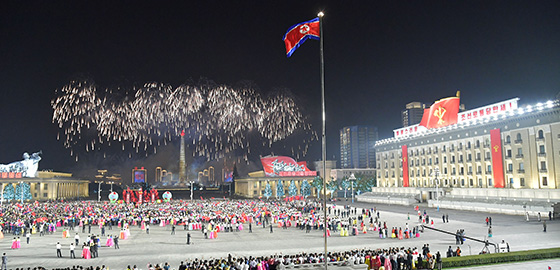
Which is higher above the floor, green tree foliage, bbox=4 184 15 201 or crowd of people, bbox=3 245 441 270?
green tree foliage, bbox=4 184 15 201

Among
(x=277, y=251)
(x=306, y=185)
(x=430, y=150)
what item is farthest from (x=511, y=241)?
(x=306, y=185)

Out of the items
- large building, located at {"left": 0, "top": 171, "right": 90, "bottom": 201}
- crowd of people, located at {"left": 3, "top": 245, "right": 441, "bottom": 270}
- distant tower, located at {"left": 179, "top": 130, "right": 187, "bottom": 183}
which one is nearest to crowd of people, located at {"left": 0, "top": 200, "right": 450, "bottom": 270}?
crowd of people, located at {"left": 3, "top": 245, "right": 441, "bottom": 270}

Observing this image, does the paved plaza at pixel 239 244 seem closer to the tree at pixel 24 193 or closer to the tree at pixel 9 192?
the tree at pixel 24 193

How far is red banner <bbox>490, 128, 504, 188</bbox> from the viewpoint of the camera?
6700 centimetres

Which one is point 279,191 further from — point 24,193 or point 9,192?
point 9,192

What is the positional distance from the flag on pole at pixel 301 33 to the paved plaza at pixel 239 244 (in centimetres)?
1432

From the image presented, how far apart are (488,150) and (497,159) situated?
359 centimetres

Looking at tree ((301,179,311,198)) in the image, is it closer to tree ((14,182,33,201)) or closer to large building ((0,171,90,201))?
large building ((0,171,90,201))

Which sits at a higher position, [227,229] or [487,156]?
[487,156]

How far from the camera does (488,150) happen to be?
2805 inches

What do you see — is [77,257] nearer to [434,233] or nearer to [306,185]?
[434,233]

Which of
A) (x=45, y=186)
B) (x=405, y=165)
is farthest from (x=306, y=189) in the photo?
(x=45, y=186)

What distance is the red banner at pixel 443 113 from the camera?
78.1 metres

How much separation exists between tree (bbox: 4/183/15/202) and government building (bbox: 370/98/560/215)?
9489 centimetres
